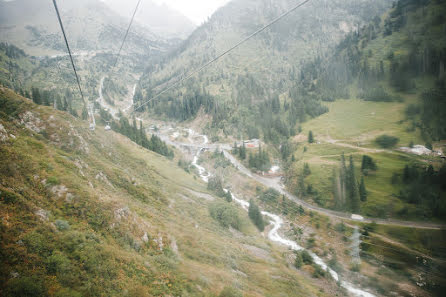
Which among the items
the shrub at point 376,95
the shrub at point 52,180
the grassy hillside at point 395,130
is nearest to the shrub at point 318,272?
the grassy hillside at point 395,130

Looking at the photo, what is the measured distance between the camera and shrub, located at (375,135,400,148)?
37300 millimetres

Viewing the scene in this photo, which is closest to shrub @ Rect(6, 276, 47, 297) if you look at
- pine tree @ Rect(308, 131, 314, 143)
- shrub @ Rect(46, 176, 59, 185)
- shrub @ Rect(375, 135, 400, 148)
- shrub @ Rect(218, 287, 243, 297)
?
shrub @ Rect(46, 176, 59, 185)

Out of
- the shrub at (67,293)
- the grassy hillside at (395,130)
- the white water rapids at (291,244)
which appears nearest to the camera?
the shrub at (67,293)

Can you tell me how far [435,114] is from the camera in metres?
28.6

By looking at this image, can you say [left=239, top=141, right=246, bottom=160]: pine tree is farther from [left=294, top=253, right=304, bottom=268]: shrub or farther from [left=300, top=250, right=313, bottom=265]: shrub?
[left=294, top=253, right=304, bottom=268]: shrub

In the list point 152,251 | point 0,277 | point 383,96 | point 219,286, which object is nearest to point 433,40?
point 383,96

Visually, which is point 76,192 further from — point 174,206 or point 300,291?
point 300,291

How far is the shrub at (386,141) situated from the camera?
3730cm

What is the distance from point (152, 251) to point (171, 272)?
2381 mm

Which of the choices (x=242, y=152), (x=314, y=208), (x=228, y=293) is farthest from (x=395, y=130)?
(x=242, y=152)

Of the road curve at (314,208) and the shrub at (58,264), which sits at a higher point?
the shrub at (58,264)

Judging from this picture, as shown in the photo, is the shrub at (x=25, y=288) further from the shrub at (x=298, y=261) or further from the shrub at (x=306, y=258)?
the shrub at (x=306, y=258)

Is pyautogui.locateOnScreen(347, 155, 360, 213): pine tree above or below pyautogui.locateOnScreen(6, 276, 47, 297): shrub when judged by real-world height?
below

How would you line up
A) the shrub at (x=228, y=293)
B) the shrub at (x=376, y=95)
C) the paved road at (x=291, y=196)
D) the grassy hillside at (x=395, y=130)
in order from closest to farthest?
1. the shrub at (x=228, y=293)
2. the grassy hillside at (x=395, y=130)
3. the paved road at (x=291, y=196)
4. the shrub at (x=376, y=95)
